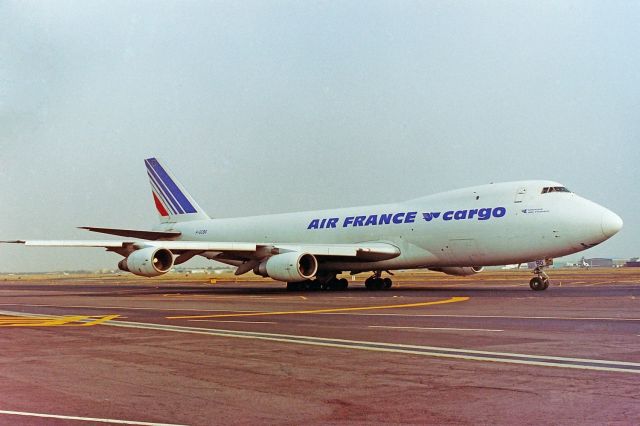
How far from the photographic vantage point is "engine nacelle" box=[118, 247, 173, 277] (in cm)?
3072

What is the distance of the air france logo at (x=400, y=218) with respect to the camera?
29511 millimetres

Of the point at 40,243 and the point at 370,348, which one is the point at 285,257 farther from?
the point at 370,348

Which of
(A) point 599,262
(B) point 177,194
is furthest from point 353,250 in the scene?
(A) point 599,262

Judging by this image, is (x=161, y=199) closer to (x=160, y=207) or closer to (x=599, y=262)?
(x=160, y=207)

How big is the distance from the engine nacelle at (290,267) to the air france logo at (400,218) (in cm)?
389

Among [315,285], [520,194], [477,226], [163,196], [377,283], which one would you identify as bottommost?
[315,285]

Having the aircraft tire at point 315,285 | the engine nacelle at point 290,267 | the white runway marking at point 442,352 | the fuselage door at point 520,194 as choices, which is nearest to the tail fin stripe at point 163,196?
the aircraft tire at point 315,285

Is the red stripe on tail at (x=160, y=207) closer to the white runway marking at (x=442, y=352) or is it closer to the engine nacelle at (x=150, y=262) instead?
the engine nacelle at (x=150, y=262)

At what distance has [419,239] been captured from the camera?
31.7 m

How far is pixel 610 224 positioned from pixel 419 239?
26.7ft

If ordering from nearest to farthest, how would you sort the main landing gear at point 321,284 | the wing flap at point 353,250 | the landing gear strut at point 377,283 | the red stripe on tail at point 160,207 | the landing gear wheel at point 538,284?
the landing gear wheel at point 538,284, the wing flap at point 353,250, the landing gear strut at point 377,283, the main landing gear at point 321,284, the red stripe on tail at point 160,207

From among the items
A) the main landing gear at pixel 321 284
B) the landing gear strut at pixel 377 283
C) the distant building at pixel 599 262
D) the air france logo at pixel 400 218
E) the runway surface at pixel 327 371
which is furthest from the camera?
the distant building at pixel 599 262

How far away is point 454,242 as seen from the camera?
30.3 metres

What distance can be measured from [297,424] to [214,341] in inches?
247
